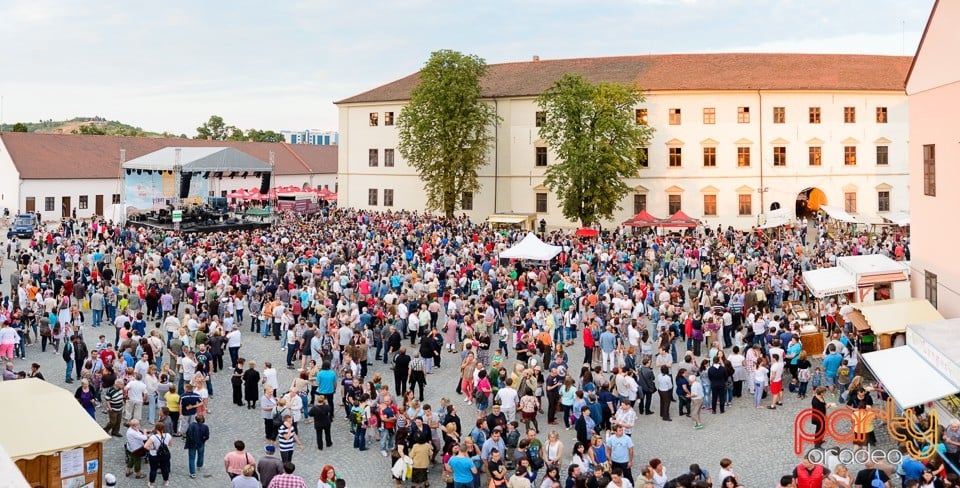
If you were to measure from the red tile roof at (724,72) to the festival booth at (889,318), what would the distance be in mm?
31631

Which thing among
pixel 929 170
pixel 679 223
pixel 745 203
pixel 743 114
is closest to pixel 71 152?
pixel 679 223

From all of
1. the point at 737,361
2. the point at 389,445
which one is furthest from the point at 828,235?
the point at 389,445

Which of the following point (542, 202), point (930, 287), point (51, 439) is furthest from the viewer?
point (542, 202)

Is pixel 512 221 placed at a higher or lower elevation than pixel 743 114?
lower

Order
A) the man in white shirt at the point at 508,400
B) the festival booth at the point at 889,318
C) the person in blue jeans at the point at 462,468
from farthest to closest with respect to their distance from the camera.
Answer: the festival booth at the point at 889,318
the man in white shirt at the point at 508,400
the person in blue jeans at the point at 462,468

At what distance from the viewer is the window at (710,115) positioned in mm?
49469

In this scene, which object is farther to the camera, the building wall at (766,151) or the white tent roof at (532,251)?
the building wall at (766,151)

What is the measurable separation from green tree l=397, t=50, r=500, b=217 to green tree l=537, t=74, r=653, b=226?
217 inches

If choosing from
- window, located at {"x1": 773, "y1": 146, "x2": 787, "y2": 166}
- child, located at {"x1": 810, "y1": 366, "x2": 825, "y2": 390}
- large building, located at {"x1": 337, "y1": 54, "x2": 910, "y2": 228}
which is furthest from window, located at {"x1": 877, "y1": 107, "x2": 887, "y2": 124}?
child, located at {"x1": 810, "y1": 366, "x2": 825, "y2": 390}

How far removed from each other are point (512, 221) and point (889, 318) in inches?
1043

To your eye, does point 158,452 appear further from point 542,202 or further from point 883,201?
point 883,201

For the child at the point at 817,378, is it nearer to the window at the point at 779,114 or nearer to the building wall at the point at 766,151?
the building wall at the point at 766,151

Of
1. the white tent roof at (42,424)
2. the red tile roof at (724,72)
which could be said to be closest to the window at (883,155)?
the red tile roof at (724,72)

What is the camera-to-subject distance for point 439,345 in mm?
20188
